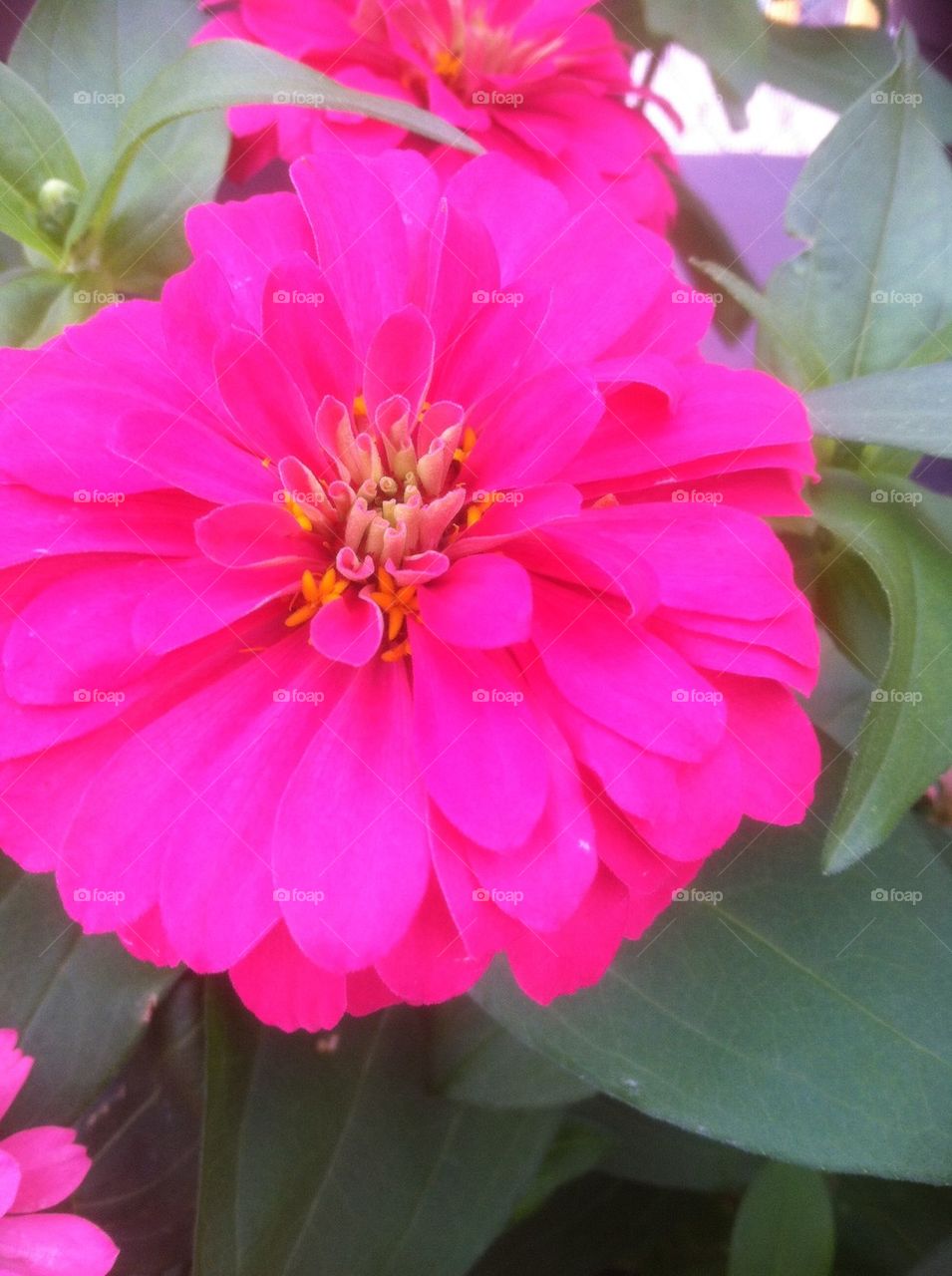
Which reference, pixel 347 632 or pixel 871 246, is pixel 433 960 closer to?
pixel 347 632

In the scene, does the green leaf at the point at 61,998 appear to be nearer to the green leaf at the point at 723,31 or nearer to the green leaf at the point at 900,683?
the green leaf at the point at 900,683

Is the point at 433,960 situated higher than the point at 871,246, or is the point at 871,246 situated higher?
the point at 871,246

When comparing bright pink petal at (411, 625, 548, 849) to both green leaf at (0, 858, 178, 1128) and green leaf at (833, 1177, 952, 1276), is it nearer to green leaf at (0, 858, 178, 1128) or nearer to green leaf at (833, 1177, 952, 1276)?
green leaf at (0, 858, 178, 1128)

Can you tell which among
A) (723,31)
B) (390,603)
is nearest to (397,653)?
(390,603)

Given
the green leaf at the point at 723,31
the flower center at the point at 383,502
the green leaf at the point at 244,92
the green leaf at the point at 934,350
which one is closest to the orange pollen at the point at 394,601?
the flower center at the point at 383,502

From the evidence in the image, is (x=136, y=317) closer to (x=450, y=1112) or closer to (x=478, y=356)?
(x=478, y=356)

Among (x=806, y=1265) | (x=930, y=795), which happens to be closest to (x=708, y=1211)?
(x=806, y=1265)

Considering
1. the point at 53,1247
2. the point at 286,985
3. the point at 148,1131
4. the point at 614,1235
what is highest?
the point at 286,985
